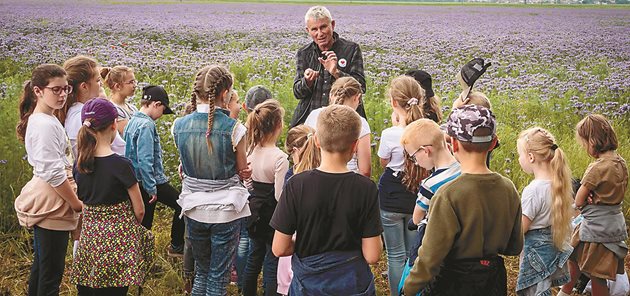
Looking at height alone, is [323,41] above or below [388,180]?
above

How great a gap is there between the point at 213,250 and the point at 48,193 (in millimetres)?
906

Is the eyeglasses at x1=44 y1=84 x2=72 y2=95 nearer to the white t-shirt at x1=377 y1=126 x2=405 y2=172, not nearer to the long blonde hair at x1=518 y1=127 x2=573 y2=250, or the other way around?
the white t-shirt at x1=377 y1=126 x2=405 y2=172

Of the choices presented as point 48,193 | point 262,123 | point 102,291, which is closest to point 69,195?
point 48,193

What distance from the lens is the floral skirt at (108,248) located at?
3045 mm

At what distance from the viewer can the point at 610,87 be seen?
20.0 ft

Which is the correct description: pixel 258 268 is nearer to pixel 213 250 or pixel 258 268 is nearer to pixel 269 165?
pixel 213 250

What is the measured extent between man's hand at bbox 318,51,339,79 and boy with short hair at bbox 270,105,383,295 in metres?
1.62

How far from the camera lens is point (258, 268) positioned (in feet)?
11.5

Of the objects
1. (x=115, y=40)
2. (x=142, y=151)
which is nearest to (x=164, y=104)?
(x=142, y=151)

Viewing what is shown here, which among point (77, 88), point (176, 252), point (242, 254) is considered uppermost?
point (77, 88)

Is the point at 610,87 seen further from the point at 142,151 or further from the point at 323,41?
the point at 142,151

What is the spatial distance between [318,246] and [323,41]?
6.75 feet

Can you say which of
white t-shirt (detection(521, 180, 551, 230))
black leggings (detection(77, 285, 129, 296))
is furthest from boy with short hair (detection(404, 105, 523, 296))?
black leggings (detection(77, 285, 129, 296))

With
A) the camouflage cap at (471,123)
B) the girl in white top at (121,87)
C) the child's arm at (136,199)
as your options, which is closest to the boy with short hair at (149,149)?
the girl in white top at (121,87)
